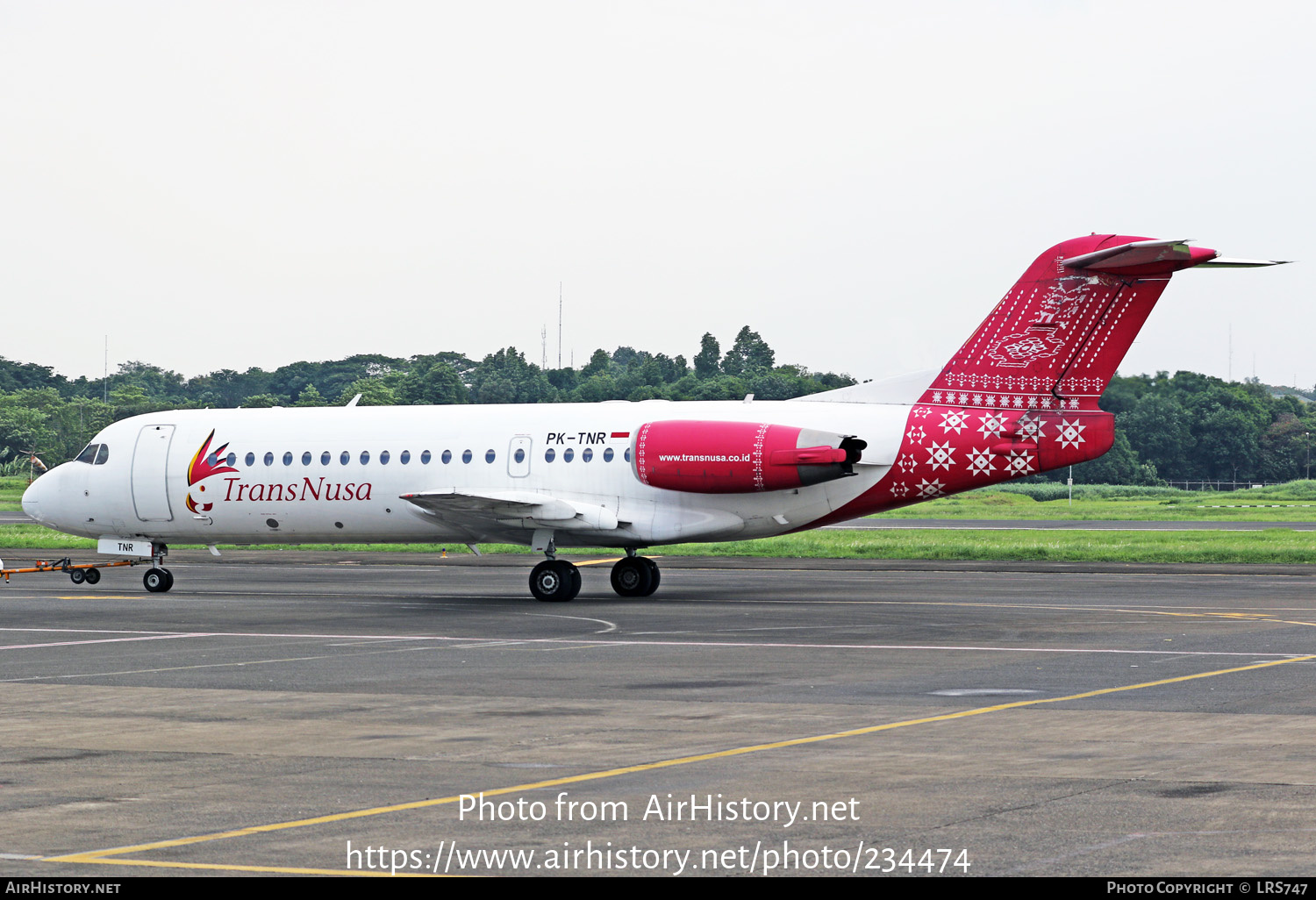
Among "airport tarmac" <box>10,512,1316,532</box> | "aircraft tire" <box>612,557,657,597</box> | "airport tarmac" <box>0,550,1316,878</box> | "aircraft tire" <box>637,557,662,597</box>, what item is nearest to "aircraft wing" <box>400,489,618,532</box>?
"aircraft tire" <box>612,557,657,597</box>

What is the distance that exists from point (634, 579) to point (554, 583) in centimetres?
186

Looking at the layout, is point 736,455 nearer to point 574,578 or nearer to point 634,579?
point 634,579

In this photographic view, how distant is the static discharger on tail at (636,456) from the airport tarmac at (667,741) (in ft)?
9.24

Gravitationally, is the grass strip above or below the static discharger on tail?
below

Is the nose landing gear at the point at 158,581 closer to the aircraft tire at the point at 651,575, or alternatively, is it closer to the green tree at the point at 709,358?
the aircraft tire at the point at 651,575

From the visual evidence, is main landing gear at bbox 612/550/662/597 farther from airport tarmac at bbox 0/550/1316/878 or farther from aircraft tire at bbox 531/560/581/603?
airport tarmac at bbox 0/550/1316/878

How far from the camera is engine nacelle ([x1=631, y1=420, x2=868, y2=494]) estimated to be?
94.0 ft

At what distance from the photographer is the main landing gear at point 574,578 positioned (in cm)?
3058

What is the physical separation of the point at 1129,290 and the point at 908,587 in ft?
28.7

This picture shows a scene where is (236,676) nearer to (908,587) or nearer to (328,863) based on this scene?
(328,863)

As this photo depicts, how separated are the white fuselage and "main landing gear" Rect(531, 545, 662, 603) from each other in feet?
2.29

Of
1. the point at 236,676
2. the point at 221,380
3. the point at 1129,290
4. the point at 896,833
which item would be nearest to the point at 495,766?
the point at 896,833

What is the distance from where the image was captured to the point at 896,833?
9.36 meters
